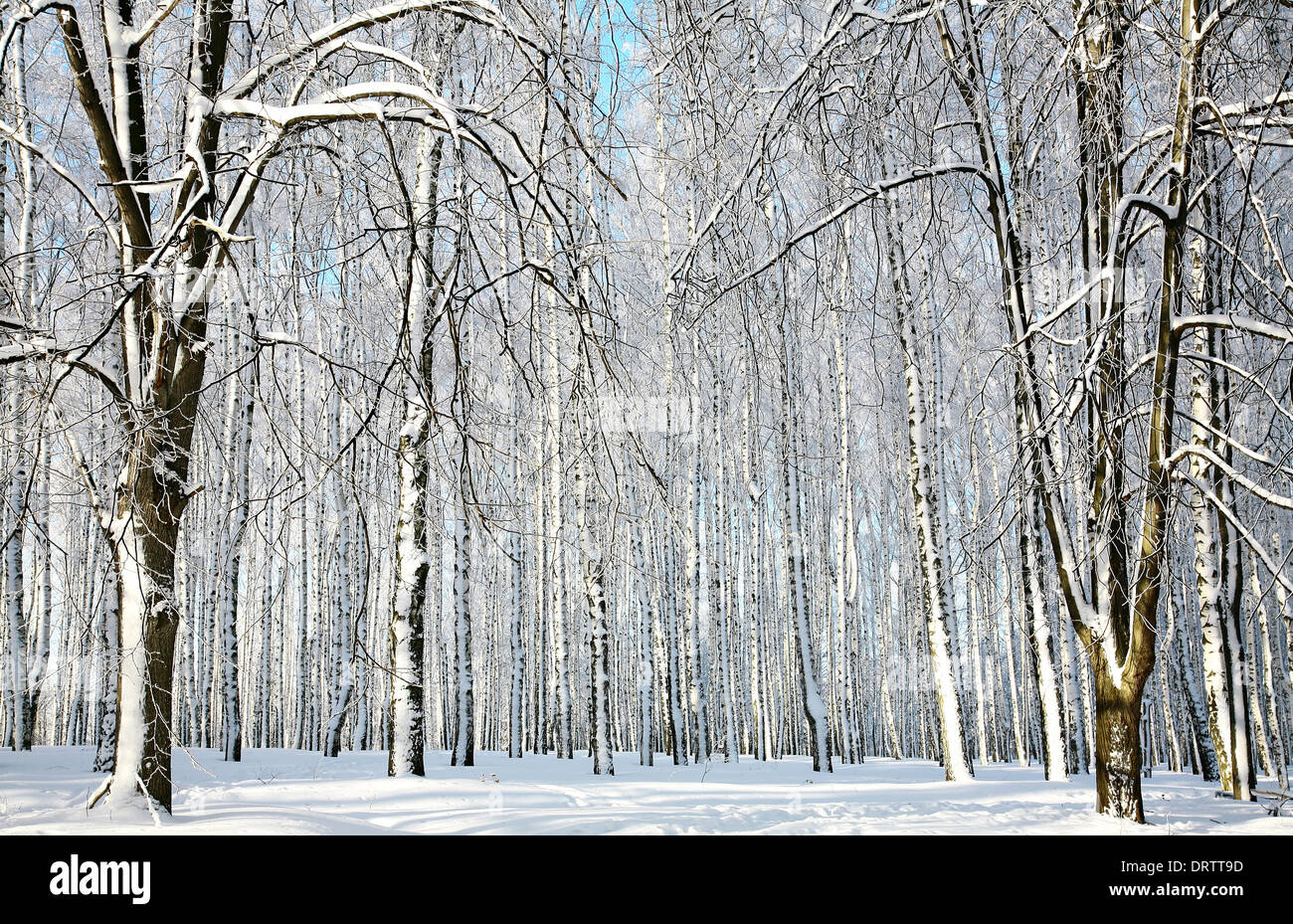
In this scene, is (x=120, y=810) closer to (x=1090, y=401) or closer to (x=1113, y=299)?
(x=1090, y=401)

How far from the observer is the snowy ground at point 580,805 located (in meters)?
3.77

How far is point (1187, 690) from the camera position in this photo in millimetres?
12914

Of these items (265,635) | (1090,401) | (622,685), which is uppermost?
(1090,401)

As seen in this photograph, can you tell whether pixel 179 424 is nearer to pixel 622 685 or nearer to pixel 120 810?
pixel 120 810

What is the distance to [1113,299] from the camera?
391 cm

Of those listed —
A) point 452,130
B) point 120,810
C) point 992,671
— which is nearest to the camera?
point 452,130

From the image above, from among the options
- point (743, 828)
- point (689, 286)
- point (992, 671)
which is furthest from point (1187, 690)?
point (992, 671)

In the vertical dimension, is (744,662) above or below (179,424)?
below

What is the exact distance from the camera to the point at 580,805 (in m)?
6.41

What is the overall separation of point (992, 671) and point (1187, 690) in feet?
56.8

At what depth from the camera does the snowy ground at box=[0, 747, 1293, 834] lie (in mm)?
3770
